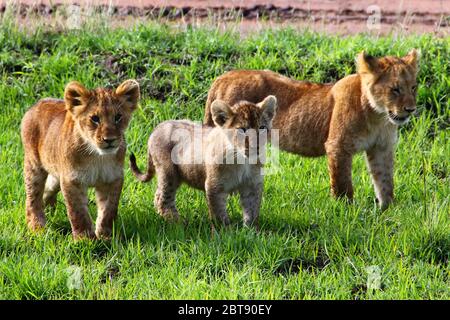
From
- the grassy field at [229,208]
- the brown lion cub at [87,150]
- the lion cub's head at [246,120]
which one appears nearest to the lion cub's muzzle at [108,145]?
the brown lion cub at [87,150]

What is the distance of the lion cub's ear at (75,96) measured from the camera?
7414 mm

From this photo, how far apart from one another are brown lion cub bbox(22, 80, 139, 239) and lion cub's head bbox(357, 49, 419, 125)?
1.94 metres

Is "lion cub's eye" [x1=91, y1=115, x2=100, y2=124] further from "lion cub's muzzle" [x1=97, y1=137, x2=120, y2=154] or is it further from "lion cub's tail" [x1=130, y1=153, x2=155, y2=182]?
"lion cub's tail" [x1=130, y1=153, x2=155, y2=182]

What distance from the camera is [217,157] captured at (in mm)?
7676

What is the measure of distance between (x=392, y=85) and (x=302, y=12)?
4.65 meters

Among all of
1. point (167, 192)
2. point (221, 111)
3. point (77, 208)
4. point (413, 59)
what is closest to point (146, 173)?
point (167, 192)

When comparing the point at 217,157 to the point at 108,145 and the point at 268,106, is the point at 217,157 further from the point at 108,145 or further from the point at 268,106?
the point at 108,145

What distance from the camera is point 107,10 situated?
12312 millimetres

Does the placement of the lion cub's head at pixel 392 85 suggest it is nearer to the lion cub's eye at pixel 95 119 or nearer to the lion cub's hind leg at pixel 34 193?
the lion cub's eye at pixel 95 119

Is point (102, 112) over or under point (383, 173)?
over

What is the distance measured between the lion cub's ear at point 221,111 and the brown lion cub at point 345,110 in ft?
3.91

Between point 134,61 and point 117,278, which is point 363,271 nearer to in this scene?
point 117,278

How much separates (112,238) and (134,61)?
139 inches
